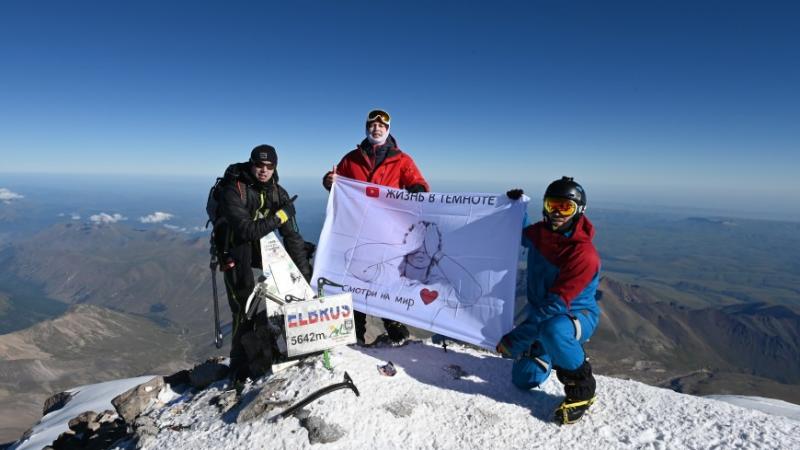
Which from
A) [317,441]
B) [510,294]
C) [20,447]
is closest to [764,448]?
[510,294]

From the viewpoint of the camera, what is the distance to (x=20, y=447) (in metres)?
13.5

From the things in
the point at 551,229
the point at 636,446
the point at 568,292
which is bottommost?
the point at 636,446

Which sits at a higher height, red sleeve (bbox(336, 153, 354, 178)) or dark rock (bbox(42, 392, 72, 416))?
red sleeve (bbox(336, 153, 354, 178))

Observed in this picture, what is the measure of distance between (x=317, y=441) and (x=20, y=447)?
1509cm

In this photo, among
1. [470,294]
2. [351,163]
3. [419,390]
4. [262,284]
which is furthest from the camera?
[351,163]

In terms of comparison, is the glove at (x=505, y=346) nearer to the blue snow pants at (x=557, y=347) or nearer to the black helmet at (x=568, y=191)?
the blue snow pants at (x=557, y=347)

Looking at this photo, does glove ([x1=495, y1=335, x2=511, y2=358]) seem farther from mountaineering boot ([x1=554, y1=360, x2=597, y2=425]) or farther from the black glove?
the black glove

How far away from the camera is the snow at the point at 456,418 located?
6.30 metres

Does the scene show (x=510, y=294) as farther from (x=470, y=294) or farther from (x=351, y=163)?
(x=351, y=163)

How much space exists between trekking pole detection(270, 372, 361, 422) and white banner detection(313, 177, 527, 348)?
2.39m

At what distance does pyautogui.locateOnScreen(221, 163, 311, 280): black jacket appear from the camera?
8500 millimetres

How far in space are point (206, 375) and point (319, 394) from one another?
490cm

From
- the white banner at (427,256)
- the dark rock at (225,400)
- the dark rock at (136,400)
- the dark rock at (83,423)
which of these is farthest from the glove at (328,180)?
the dark rock at (83,423)

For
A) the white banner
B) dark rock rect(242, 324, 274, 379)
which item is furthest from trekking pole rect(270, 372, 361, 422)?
the white banner
